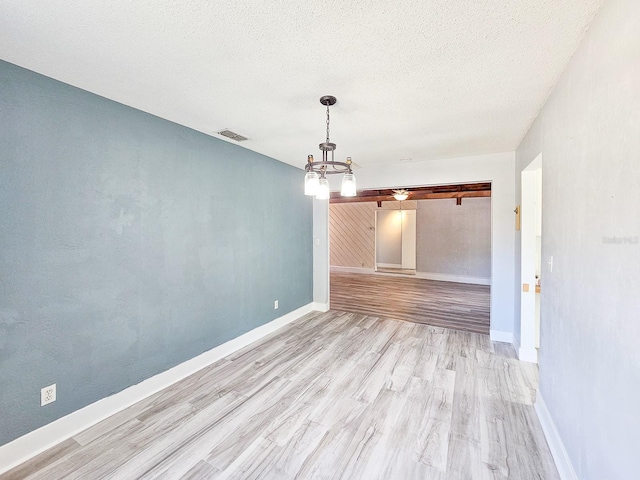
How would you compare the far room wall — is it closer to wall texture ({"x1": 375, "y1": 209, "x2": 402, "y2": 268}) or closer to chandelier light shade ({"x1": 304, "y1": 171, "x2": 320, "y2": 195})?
wall texture ({"x1": 375, "y1": 209, "x2": 402, "y2": 268})

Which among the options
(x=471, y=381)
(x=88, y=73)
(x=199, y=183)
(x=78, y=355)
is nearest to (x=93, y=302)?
(x=78, y=355)

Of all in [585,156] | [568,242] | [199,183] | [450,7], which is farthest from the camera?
[199,183]

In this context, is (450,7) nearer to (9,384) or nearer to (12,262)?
(12,262)

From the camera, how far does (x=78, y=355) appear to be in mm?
2127

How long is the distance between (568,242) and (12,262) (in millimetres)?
3469

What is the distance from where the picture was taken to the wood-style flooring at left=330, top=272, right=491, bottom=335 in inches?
188

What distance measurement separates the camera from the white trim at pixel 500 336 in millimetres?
3812

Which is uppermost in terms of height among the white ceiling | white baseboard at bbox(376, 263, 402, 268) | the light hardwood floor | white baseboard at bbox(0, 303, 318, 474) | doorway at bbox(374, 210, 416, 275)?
the white ceiling

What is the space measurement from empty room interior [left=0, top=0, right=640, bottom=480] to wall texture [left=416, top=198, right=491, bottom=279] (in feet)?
14.4

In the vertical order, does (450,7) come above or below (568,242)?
above

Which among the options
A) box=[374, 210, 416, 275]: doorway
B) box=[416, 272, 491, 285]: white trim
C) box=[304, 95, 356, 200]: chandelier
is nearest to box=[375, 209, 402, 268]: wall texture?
box=[374, 210, 416, 275]: doorway

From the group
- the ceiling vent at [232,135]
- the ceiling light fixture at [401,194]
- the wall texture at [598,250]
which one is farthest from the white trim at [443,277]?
the ceiling vent at [232,135]

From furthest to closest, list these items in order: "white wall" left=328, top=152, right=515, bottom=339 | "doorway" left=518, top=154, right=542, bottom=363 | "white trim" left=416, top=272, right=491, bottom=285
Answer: "white trim" left=416, top=272, right=491, bottom=285
"white wall" left=328, top=152, right=515, bottom=339
"doorway" left=518, top=154, right=542, bottom=363

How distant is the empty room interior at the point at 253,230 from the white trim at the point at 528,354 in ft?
0.05
